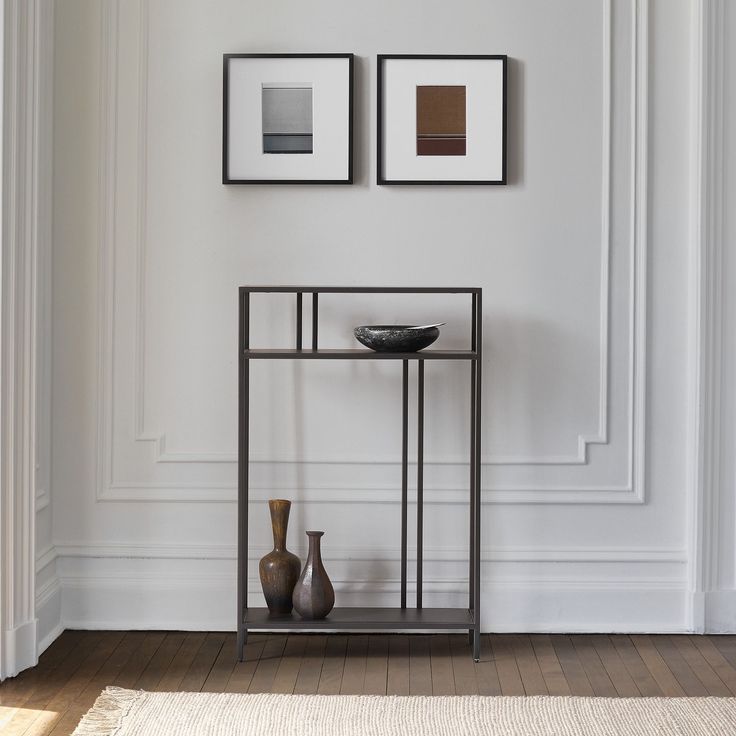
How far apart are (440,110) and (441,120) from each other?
0.03 meters

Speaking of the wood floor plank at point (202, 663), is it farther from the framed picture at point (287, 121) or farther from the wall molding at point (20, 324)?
the framed picture at point (287, 121)

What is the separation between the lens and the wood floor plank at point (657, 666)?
2.33m

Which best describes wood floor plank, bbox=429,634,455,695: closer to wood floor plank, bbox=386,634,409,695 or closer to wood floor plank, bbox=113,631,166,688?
wood floor plank, bbox=386,634,409,695

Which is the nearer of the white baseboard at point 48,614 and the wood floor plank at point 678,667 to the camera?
the wood floor plank at point 678,667

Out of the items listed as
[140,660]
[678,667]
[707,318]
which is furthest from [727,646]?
[140,660]

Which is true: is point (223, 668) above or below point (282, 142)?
below

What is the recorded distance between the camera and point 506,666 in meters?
2.48

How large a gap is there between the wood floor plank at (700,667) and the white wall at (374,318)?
0.34ft

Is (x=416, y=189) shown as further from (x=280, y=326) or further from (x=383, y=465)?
(x=383, y=465)

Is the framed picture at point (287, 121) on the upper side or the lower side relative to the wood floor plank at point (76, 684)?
upper

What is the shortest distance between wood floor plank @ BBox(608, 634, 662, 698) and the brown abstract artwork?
1.54 meters

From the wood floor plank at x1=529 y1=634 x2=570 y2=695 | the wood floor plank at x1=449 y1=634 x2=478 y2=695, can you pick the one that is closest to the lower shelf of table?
the wood floor plank at x1=449 y1=634 x2=478 y2=695

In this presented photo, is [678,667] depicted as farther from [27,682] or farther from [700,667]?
[27,682]

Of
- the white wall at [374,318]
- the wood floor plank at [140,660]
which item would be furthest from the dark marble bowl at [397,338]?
the wood floor plank at [140,660]
